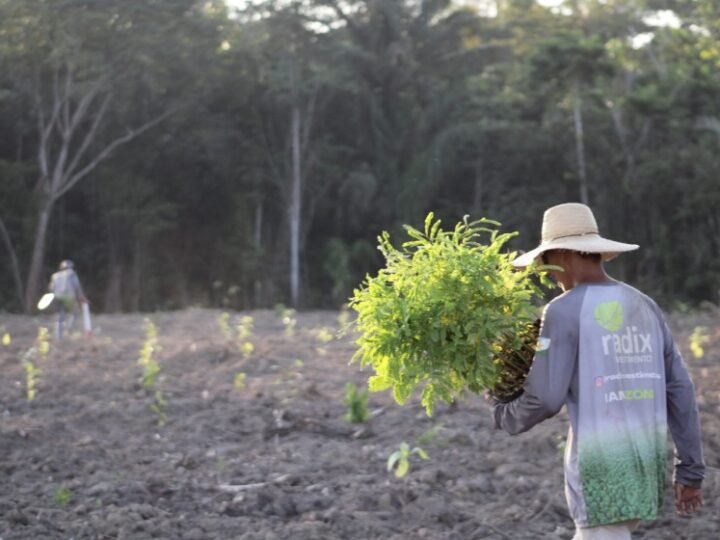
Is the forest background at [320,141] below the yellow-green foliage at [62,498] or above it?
above

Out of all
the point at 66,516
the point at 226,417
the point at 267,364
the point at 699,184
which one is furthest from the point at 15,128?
the point at 66,516

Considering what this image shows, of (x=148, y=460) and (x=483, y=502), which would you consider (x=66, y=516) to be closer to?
(x=148, y=460)

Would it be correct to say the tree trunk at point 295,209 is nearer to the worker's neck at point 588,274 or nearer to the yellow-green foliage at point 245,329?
the yellow-green foliage at point 245,329

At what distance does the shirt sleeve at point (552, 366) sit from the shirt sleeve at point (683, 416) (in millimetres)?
372

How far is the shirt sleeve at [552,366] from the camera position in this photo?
3.53m

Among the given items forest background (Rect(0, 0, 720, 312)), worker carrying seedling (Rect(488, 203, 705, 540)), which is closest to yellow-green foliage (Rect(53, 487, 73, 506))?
worker carrying seedling (Rect(488, 203, 705, 540))

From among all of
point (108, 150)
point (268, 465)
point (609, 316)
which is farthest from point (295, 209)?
point (609, 316)

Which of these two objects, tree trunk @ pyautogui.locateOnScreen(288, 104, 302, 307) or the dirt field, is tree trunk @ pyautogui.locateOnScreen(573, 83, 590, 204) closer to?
tree trunk @ pyautogui.locateOnScreen(288, 104, 302, 307)

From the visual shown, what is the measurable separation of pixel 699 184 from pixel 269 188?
40.8 ft

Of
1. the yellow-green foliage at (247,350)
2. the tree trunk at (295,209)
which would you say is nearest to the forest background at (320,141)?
the tree trunk at (295,209)

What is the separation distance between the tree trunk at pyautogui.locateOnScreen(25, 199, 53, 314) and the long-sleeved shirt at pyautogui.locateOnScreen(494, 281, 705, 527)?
89.3 ft

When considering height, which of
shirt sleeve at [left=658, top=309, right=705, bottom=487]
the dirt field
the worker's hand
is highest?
shirt sleeve at [left=658, top=309, right=705, bottom=487]

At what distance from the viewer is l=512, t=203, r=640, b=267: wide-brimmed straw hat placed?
3.66 m

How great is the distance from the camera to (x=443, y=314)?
3623 mm
